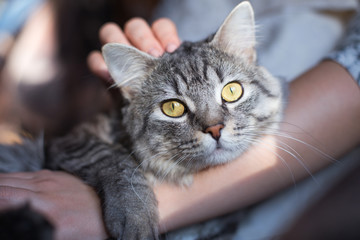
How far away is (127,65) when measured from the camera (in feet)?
3.28

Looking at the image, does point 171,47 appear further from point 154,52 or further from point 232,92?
point 232,92

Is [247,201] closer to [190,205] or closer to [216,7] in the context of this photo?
[190,205]

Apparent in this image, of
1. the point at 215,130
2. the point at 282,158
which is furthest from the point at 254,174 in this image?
the point at 215,130

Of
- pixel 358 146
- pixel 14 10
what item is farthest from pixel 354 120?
pixel 14 10

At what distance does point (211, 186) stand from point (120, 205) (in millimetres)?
313

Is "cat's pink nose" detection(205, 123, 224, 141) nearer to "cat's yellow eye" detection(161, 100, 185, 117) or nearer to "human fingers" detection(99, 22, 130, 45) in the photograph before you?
"cat's yellow eye" detection(161, 100, 185, 117)

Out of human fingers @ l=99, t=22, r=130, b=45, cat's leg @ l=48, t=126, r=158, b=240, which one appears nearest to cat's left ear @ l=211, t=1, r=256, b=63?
human fingers @ l=99, t=22, r=130, b=45

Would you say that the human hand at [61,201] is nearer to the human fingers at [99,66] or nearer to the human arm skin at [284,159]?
the human arm skin at [284,159]

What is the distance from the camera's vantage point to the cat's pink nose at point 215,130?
81cm

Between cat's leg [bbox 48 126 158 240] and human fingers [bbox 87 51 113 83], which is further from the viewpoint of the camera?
human fingers [bbox 87 51 113 83]

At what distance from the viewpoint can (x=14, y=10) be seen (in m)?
1.96

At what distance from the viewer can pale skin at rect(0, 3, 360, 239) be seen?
90 cm

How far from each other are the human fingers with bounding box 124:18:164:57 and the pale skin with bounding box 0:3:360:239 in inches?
1.5

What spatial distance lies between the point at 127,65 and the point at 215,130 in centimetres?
40
